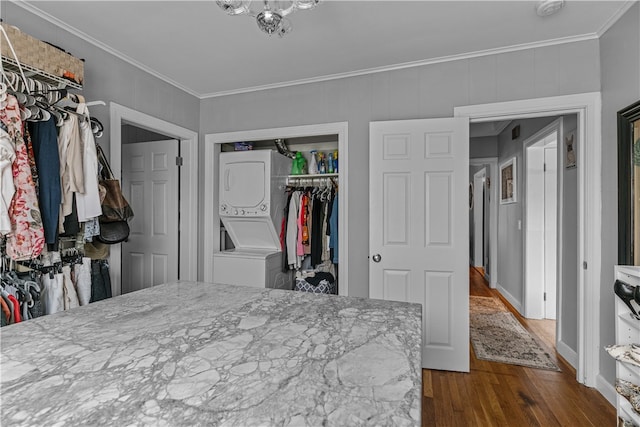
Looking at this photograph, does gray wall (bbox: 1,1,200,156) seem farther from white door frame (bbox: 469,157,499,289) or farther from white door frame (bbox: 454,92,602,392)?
white door frame (bbox: 469,157,499,289)

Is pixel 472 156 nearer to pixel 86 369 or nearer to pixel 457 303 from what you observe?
pixel 457 303

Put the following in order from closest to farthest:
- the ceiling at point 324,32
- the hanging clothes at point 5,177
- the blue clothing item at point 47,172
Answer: the hanging clothes at point 5,177 → the blue clothing item at point 47,172 → the ceiling at point 324,32

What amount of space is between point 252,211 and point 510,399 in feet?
8.57

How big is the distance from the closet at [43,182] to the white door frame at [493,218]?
5144 millimetres

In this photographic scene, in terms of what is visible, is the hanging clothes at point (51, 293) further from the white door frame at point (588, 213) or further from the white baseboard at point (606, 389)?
the white baseboard at point (606, 389)

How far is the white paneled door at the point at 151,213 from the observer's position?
3.44 metres

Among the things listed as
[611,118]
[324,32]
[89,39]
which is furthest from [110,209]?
[611,118]

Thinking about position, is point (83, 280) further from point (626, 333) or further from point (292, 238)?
point (626, 333)

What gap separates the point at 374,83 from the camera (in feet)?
9.57

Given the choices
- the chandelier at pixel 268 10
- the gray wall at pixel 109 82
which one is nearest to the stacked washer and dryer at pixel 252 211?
the gray wall at pixel 109 82

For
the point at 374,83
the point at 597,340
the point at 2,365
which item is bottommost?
the point at 597,340

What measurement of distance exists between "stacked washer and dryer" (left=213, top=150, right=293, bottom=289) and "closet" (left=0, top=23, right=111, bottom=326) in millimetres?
1369

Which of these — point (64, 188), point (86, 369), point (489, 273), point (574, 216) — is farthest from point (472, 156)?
point (86, 369)

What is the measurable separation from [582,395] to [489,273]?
3.35 meters
